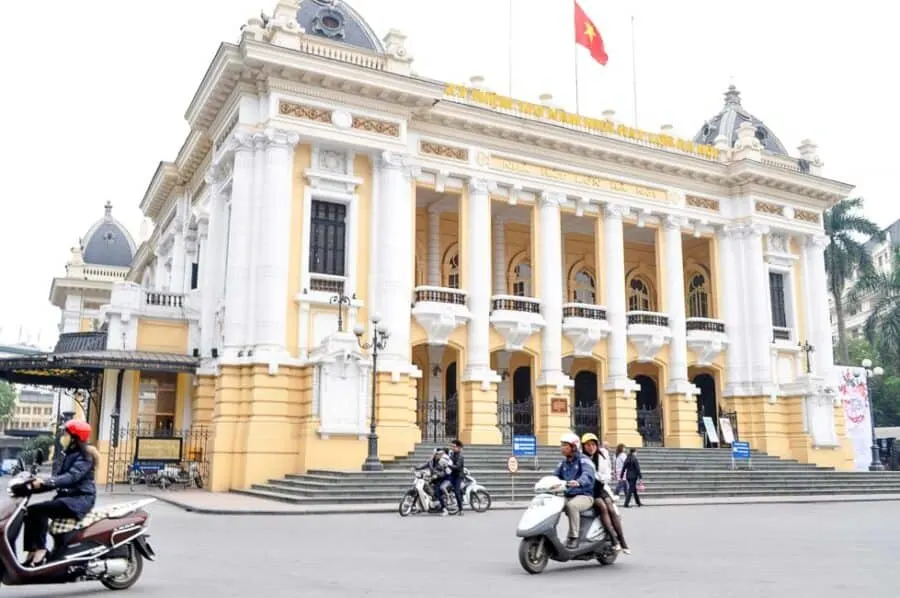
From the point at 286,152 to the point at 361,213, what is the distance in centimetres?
289

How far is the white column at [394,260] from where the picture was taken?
938 inches

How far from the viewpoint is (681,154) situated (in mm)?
30188

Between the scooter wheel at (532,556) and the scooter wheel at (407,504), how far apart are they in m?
7.87

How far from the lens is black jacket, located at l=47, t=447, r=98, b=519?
7230 millimetres

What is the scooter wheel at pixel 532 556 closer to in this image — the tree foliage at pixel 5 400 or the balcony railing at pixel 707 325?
the balcony railing at pixel 707 325

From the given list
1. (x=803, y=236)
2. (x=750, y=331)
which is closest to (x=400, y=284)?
(x=750, y=331)

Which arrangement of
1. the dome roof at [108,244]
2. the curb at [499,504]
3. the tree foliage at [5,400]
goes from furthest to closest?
the tree foliage at [5,400] → the dome roof at [108,244] → the curb at [499,504]

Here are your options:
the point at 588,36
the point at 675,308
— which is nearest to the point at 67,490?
the point at 675,308

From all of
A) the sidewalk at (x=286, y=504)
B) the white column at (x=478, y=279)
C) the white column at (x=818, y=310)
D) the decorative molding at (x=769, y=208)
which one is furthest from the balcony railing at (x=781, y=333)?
the white column at (x=478, y=279)

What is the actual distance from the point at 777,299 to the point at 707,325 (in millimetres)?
3533

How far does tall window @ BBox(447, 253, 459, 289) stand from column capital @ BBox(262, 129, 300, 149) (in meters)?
9.59

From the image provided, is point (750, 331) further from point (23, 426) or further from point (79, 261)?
point (23, 426)

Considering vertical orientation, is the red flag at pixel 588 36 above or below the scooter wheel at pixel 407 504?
above

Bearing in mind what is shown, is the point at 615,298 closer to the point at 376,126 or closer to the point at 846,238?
the point at 376,126
